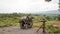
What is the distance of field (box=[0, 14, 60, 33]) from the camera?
2.33 m

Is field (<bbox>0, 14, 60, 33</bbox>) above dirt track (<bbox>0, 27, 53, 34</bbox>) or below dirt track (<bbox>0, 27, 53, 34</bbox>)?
above

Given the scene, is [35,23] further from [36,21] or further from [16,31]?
[16,31]

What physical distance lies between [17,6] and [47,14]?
0.55m

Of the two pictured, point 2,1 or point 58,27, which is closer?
point 58,27

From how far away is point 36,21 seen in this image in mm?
2389

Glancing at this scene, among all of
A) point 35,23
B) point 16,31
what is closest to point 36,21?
point 35,23

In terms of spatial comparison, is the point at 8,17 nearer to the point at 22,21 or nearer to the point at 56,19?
the point at 22,21

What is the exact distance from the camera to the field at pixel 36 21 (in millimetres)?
2325

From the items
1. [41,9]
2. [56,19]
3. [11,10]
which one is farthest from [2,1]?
[56,19]

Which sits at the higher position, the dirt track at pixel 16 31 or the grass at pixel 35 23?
the grass at pixel 35 23

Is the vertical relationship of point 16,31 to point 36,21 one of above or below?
below

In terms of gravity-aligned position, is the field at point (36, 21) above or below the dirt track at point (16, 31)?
above

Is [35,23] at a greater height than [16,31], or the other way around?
→ [35,23]

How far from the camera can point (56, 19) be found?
2387mm
